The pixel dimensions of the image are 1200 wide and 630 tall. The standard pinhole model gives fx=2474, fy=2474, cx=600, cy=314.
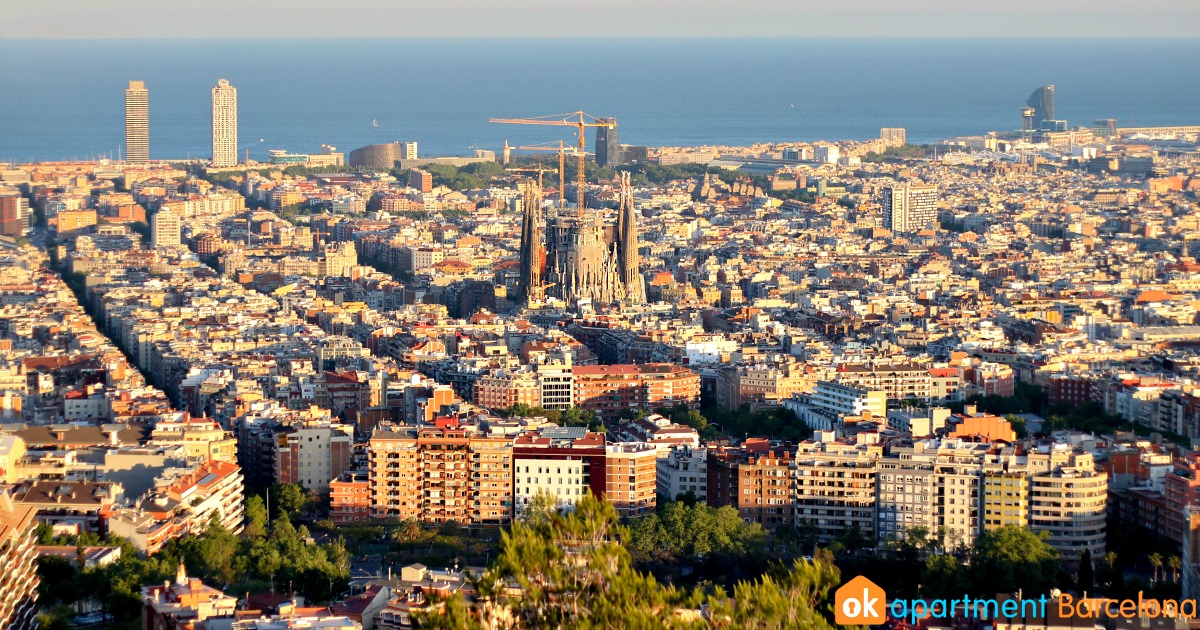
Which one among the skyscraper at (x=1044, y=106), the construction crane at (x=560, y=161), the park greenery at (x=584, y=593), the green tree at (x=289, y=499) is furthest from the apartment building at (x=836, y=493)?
the skyscraper at (x=1044, y=106)

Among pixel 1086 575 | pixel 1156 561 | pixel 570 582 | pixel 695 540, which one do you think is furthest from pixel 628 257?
pixel 570 582

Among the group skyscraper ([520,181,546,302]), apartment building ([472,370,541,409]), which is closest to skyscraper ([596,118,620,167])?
skyscraper ([520,181,546,302])

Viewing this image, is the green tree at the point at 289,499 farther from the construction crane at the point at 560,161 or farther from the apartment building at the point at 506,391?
the construction crane at the point at 560,161

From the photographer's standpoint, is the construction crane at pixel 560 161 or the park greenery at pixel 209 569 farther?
the construction crane at pixel 560 161

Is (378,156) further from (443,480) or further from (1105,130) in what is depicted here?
(443,480)

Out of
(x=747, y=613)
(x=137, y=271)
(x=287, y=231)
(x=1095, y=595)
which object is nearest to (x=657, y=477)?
(x=1095, y=595)

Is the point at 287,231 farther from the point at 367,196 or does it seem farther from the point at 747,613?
the point at 747,613

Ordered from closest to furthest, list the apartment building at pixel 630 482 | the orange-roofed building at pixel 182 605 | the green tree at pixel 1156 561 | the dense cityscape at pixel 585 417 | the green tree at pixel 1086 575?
the orange-roofed building at pixel 182 605 < the dense cityscape at pixel 585 417 < the green tree at pixel 1086 575 < the green tree at pixel 1156 561 < the apartment building at pixel 630 482
